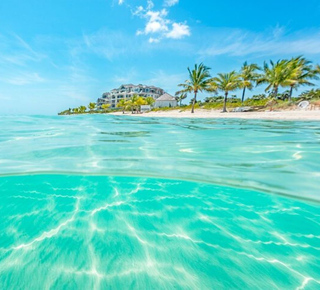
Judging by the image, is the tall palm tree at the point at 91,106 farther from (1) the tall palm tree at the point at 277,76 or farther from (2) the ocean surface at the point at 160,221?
(2) the ocean surface at the point at 160,221

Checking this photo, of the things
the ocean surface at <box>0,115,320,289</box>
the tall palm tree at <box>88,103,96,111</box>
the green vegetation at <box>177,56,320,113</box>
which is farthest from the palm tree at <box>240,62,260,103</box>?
the tall palm tree at <box>88,103,96,111</box>

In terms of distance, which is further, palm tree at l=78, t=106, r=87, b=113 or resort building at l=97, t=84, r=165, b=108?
palm tree at l=78, t=106, r=87, b=113

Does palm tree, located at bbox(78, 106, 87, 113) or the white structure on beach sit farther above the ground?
the white structure on beach

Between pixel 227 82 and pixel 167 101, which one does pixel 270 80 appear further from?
pixel 167 101

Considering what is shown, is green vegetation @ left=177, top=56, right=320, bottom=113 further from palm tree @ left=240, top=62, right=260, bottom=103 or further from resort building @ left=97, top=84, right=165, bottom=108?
resort building @ left=97, top=84, right=165, bottom=108

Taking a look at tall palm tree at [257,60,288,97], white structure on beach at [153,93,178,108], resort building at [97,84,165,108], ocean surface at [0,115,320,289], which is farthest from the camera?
resort building at [97,84,165,108]

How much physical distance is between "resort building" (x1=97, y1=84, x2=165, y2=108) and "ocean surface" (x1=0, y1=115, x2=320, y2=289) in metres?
71.6

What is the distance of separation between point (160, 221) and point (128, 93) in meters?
78.8

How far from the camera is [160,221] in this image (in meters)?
2.28

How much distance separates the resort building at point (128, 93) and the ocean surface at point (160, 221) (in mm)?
71644

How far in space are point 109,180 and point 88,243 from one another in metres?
1.62

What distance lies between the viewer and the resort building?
242ft

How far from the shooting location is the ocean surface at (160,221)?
5.08 ft

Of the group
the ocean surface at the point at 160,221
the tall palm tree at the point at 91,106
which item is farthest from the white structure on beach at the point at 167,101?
the ocean surface at the point at 160,221
